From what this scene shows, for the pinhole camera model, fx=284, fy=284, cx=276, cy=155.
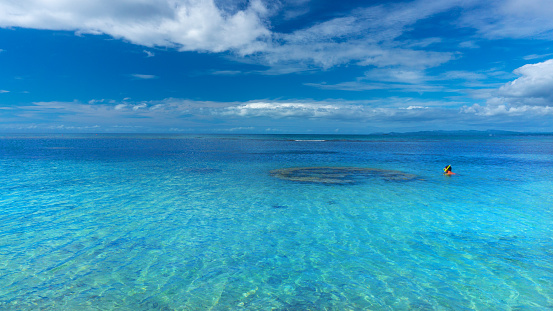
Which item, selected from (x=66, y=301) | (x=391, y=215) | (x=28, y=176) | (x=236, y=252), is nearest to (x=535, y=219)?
(x=391, y=215)

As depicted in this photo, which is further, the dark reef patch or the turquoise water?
the dark reef patch

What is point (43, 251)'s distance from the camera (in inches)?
420

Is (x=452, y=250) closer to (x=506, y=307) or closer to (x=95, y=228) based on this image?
(x=506, y=307)

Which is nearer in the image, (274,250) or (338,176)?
(274,250)

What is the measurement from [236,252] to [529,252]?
11.3m

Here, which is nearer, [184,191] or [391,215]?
[391,215]

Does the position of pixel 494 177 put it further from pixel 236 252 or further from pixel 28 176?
pixel 28 176

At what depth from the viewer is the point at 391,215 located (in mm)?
15852

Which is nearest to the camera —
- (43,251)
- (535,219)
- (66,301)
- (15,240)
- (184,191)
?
(66,301)

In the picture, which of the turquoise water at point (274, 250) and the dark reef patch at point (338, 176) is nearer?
the turquoise water at point (274, 250)

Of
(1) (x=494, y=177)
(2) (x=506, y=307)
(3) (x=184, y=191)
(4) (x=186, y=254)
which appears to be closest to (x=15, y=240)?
(4) (x=186, y=254)

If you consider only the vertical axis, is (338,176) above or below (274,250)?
above

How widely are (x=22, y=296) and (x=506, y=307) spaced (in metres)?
13.1

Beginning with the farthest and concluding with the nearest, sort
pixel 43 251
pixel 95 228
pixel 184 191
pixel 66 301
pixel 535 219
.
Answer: pixel 184 191, pixel 535 219, pixel 95 228, pixel 43 251, pixel 66 301
